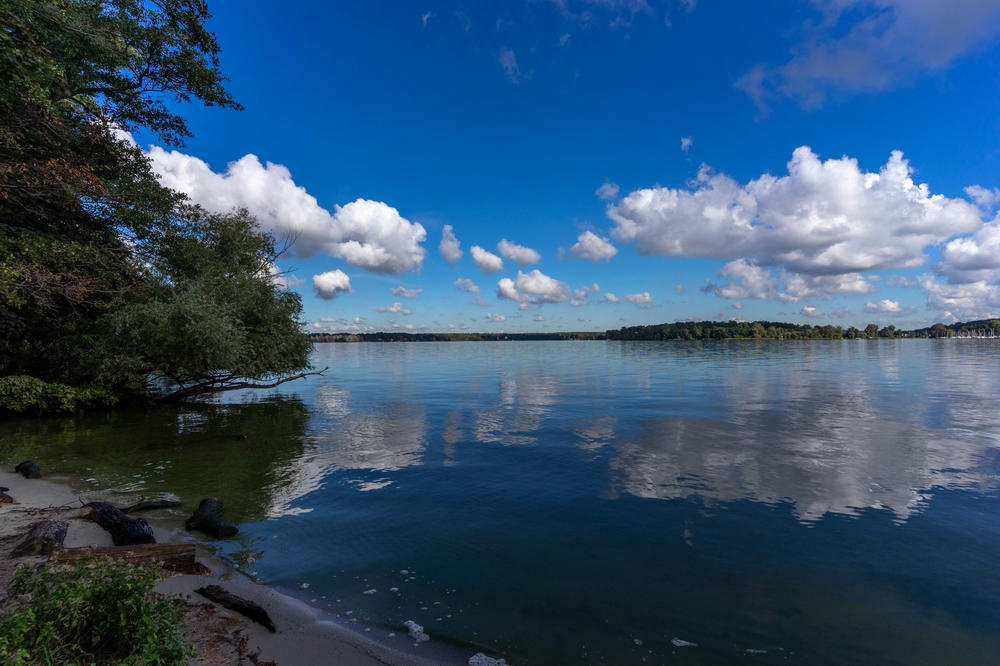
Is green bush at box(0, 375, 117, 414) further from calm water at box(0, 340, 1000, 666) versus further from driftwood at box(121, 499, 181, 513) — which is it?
driftwood at box(121, 499, 181, 513)

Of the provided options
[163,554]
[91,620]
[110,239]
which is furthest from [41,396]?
[91,620]

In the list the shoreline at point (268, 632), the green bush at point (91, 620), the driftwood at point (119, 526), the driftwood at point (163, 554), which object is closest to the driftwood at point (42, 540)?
the shoreline at point (268, 632)

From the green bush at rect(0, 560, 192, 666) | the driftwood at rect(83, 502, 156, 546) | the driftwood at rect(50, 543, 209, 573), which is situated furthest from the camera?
the driftwood at rect(83, 502, 156, 546)

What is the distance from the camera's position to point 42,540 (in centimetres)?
874

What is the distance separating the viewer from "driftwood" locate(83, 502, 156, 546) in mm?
10062

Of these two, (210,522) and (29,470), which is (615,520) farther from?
(29,470)

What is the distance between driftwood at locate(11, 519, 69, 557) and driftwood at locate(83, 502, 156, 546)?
0.98 metres

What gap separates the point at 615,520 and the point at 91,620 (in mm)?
11601

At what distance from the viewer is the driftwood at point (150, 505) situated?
1320cm

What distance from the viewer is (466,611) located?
8648mm

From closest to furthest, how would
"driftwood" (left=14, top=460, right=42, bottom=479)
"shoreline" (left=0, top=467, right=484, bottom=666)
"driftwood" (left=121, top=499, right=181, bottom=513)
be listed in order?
"shoreline" (left=0, top=467, right=484, bottom=666)
"driftwood" (left=121, top=499, right=181, bottom=513)
"driftwood" (left=14, top=460, right=42, bottom=479)

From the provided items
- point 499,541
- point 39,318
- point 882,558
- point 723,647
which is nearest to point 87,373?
point 39,318

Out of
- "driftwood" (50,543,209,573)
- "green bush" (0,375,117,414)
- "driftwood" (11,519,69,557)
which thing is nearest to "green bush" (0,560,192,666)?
"driftwood" (50,543,209,573)

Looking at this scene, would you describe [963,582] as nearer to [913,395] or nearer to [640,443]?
[640,443]
